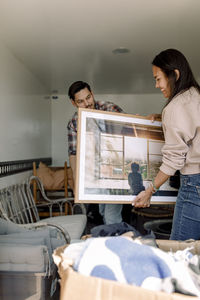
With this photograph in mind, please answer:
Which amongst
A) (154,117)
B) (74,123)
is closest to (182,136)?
(154,117)

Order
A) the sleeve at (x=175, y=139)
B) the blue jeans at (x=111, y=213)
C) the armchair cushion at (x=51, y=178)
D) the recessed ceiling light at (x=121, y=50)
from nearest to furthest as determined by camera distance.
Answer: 1. the sleeve at (x=175, y=139)
2. the blue jeans at (x=111, y=213)
3. the recessed ceiling light at (x=121, y=50)
4. the armchair cushion at (x=51, y=178)

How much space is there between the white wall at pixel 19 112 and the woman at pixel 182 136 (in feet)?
7.63

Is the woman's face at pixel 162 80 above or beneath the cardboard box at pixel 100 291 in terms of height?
above

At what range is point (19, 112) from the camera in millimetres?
3746

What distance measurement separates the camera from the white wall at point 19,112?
3178 mm

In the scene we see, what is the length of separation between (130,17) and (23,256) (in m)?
2.16

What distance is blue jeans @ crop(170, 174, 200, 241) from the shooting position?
3.70 feet

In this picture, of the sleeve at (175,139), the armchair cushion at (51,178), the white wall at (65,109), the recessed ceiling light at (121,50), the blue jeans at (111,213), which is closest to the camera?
the sleeve at (175,139)

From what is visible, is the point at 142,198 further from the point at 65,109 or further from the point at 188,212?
the point at 65,109

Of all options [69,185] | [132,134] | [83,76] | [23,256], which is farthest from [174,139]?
[83,76]

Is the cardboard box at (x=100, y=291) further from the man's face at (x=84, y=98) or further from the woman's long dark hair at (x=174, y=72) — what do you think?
the man's face at (x=84, y=98)

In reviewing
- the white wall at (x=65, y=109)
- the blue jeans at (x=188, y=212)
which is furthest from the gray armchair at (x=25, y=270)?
the white wall at (x=65, y=109)

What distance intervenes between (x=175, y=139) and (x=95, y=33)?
2.17 m

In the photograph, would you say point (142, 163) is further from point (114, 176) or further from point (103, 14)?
point (103, 14)
